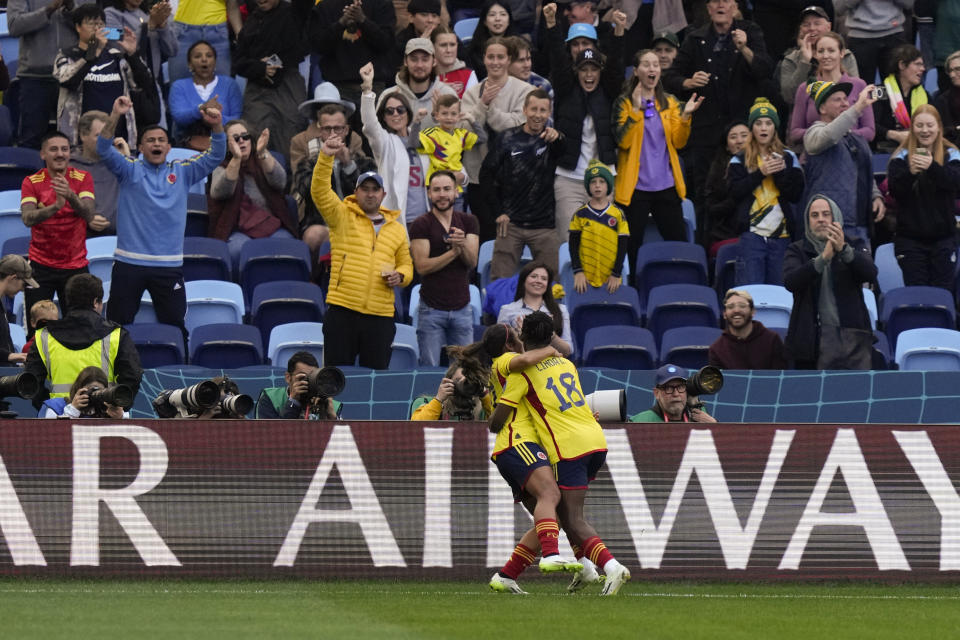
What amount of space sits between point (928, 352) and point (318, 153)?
5.44 metres

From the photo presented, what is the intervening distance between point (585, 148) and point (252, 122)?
3236 mm

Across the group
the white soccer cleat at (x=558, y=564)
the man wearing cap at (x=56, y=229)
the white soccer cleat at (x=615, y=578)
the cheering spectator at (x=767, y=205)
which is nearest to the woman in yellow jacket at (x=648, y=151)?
the cheering spectator at (x=767, y=205)

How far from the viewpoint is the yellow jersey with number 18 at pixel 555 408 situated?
33.5ft

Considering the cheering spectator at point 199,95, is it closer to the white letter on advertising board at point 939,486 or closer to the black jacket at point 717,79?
the black jacket at point 717,79

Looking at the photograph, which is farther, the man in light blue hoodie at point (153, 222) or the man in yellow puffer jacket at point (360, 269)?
the man in light blue hoodie at point (153, 222)

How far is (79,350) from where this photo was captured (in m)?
11.9

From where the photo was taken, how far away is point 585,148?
1592 centimetres

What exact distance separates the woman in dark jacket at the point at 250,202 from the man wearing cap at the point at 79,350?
11.1 ft

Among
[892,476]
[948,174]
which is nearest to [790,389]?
[892,476]

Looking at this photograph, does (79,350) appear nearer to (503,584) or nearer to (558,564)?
(503,584)

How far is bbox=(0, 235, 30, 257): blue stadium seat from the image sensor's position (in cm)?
1466

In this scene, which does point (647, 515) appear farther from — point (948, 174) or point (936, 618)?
point (948, 174)

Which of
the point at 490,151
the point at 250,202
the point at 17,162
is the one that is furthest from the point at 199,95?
the point at 490,151

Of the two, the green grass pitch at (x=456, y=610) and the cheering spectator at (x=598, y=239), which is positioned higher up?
the cheering spectator at (x=598, y=239)
